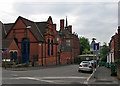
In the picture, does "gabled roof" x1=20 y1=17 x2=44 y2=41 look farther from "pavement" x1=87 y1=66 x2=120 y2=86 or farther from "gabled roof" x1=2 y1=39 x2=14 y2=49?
"pavement" x1=87 y1=66 x2=120 y2=86

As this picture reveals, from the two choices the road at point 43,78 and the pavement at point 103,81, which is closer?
the pavement at point 103,81

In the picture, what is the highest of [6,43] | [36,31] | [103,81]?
[36,31]

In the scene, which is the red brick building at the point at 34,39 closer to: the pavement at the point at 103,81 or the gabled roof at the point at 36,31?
the gabled roof at the point at 36,31

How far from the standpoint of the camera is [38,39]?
111 ft

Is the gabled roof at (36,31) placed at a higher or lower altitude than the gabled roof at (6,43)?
higher

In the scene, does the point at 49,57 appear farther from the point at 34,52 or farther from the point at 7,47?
the point at 7,47

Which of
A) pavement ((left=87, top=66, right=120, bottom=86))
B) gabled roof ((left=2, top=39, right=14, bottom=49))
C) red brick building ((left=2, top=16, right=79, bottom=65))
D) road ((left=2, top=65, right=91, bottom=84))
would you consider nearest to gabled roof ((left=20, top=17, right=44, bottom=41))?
red brick building ((left=2, top=16, right=79, bottom=65))

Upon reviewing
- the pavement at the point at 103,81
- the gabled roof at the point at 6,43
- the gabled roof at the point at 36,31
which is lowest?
the pavement at the point at 103,81

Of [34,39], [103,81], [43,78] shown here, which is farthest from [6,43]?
[103,81]

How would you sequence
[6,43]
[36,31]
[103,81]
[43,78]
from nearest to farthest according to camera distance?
[103,81] < [43,78] < [6,43] < [36,31]

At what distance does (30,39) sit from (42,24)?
667 cm

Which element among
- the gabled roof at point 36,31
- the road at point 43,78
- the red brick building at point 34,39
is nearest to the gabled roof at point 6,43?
the red brick building at point 34,39

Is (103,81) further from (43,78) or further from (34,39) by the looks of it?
(34,39)

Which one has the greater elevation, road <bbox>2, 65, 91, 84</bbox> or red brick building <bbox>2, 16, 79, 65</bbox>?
red brick building <bbox>2, 16, 79, 65</bbox>
